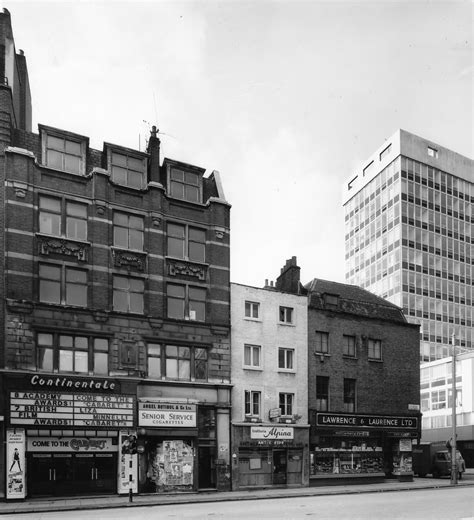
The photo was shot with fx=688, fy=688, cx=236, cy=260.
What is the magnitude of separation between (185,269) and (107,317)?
5.28 m

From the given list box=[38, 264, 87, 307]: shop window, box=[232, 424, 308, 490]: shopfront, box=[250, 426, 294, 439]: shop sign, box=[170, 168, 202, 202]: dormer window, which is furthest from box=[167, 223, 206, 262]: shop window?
box=[250, 426, 294, 439]: shop sign

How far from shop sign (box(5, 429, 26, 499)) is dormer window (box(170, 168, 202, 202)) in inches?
586

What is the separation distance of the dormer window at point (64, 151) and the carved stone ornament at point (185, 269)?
22.0 ft

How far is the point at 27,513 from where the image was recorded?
85.6 ft

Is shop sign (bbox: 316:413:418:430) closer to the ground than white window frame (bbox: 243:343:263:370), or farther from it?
closer to the ground

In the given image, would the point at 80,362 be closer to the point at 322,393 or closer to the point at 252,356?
the point at 252,356

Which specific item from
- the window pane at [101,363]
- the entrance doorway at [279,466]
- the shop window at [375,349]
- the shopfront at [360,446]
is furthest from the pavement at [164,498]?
the shop window at [375,349]

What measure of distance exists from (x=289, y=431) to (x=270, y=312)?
268 inches

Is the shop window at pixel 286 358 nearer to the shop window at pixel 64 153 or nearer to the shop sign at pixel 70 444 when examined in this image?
the shop sign at pixel 70 444

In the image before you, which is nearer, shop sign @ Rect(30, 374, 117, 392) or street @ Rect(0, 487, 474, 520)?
street @ Rect(0, 487, 474, 520)

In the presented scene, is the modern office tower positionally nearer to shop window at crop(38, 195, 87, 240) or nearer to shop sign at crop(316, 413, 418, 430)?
shop sign at crop(316, 413, 418, 430)

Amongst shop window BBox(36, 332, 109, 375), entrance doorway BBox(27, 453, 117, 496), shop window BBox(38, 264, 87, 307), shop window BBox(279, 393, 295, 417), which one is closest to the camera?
entrance doorway BBox(27, 453, 117, 496)

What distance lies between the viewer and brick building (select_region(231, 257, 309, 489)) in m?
37.4

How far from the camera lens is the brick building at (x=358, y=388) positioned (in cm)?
4053
